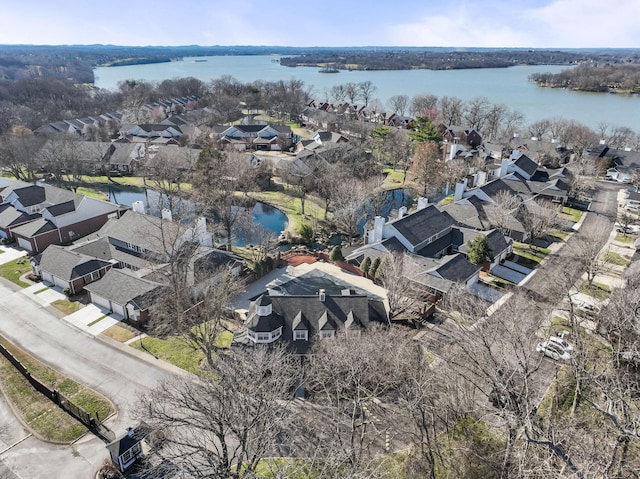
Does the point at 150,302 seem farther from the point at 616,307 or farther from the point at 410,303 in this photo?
the point at 616,307

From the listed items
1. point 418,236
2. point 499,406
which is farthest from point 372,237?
point 499,406

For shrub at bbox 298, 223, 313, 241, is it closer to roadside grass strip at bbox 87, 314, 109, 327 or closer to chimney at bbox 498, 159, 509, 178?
roadside grass strip at bbox 87, 314, 109, 327

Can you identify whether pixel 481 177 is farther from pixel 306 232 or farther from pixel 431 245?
pixel 306 232

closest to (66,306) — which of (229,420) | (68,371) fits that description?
(68,371)

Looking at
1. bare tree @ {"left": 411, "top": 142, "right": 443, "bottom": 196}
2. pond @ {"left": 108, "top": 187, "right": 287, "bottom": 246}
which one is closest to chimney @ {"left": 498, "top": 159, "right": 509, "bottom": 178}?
bare tree @ {"left": 411, "top": 142, "right": 443, "bottom": 196}

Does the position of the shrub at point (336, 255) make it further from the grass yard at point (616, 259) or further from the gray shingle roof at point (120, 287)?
the grass yard at point (616, 259)

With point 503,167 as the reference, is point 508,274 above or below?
below
